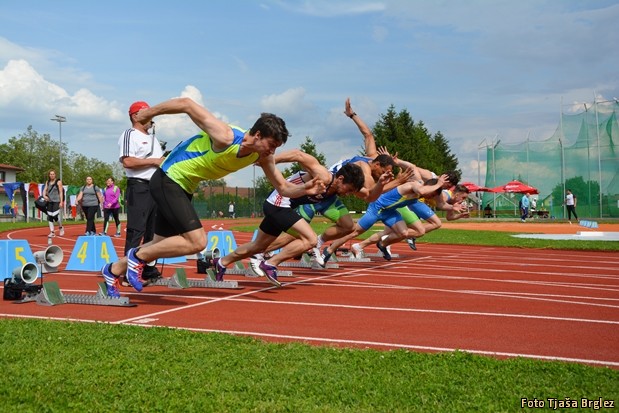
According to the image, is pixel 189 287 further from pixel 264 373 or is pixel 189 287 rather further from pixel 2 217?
pixel 2 217

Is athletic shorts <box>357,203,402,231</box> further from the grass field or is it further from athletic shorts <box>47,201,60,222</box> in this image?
athletic shorts <box>47,201,60,222</box>

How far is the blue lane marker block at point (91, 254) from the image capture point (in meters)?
10.8

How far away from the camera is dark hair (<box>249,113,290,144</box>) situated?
5.98 metres

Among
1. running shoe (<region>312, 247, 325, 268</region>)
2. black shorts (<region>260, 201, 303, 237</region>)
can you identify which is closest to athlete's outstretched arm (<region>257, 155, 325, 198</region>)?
black shorts (<region>260, 201, 303, 237</region>)

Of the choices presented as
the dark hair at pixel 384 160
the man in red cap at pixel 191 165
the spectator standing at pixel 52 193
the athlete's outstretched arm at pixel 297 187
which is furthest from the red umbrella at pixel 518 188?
the man in red cap at pixel 191 165

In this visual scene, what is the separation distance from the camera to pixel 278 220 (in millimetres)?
8336

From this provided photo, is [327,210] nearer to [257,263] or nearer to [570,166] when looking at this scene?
[257,263]

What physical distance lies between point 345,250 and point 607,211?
29269 millimetres

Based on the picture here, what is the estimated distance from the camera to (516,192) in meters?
42.7

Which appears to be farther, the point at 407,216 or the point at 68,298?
the point at 407,216

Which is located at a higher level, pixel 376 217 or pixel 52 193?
pixel 52 193

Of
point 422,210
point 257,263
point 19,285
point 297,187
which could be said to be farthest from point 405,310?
point 422,210

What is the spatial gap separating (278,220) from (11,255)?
3.76m

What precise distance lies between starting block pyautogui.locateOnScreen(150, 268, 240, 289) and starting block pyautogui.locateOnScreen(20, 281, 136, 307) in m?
1.53
